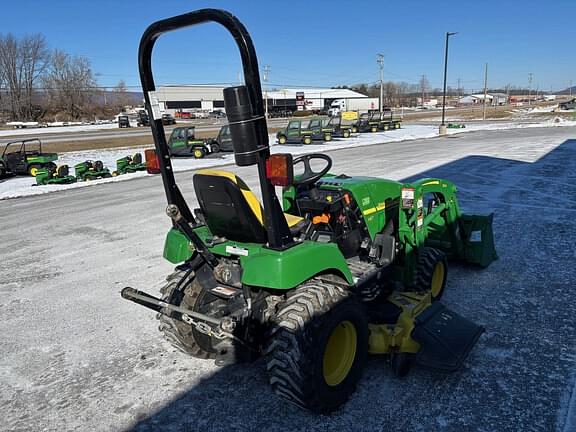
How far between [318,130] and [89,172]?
524 inches

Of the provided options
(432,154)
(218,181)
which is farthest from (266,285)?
(432,154)

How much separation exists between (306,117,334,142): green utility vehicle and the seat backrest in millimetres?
21310

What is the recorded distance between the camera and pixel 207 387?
3170mm

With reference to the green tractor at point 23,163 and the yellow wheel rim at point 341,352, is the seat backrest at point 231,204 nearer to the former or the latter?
the yellow wheel rim at point 341,352

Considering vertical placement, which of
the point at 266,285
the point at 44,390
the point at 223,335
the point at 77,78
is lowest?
the point at 44,390

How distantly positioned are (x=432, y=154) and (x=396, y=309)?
14094mm

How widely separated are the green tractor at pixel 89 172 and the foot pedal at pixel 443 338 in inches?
502

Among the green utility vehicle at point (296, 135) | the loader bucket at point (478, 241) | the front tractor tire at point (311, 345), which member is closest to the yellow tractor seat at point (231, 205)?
the front tractor tire at point (311, 345)

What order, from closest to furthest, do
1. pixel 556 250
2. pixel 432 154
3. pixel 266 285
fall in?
pixel 266 285 < pixel 556 250 < pixel 432 154

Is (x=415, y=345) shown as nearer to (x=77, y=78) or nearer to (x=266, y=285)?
(x=266, y=285)

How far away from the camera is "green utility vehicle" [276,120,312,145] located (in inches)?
919

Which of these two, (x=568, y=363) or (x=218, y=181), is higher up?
(x=218, y=181)

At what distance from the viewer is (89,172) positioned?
1380cm

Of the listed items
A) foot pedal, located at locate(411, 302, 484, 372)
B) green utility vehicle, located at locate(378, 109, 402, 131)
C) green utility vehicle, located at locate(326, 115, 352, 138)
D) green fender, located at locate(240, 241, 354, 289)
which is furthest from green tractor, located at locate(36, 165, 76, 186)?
green utility vehicle, located at locate(378, 109, 402, 131)
